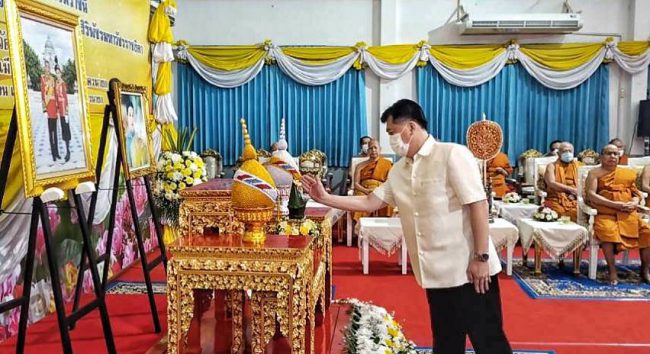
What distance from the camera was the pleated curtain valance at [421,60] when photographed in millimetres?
8078

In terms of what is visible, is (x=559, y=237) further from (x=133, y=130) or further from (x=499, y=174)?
(x=133, y=130)

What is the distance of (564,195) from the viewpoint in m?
6.26

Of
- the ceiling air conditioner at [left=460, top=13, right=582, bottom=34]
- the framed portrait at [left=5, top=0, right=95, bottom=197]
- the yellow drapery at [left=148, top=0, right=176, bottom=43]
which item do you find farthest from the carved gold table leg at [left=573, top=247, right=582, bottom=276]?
the yellow drapery at [left=148, top=0, right=176, bottom=43]

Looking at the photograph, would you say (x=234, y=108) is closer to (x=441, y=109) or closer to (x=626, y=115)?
(x=441, y=109)

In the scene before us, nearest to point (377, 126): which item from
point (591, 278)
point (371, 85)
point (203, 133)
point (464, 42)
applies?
point (371, 85)

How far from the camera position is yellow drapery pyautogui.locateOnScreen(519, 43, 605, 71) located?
8.08m

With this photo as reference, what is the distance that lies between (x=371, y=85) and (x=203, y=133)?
8.17ft

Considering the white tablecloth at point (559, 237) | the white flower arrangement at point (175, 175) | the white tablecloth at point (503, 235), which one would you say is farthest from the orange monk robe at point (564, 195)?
the white flower arrangement at point (175, 175)

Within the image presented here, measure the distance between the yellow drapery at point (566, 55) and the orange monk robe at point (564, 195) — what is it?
2084 millimetres

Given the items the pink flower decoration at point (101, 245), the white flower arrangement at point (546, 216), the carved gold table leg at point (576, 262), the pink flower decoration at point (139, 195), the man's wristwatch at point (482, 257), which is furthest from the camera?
the pink flower decoration at point (139, 195)

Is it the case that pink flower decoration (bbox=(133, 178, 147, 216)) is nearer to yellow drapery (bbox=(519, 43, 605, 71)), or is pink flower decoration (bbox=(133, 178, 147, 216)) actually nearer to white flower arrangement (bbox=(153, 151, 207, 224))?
white flower arrangement (bbox=(153, 151, 207, 224))

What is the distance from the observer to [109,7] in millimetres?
4934

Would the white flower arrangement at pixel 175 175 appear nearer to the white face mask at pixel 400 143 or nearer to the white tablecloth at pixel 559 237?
the white face mask at pixel 400 143

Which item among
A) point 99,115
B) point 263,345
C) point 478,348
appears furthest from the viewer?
point 99,115
